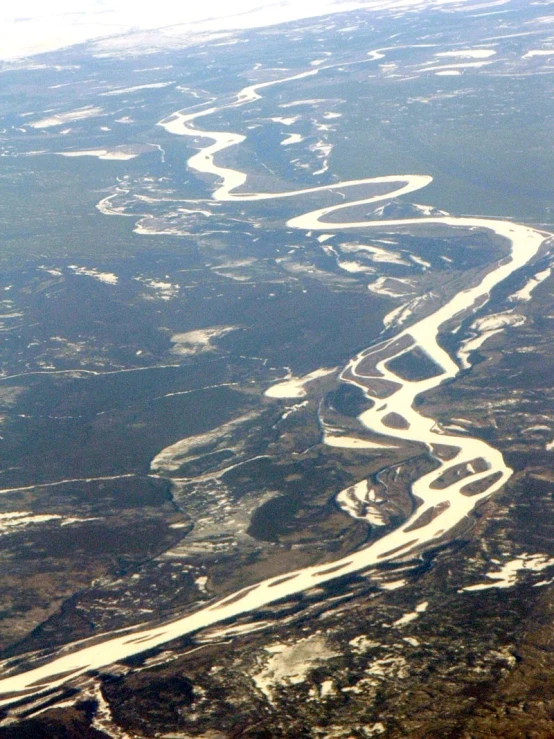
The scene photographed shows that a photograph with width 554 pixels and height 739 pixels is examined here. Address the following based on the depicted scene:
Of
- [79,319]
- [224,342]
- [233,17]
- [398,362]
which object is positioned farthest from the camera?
[233,17]

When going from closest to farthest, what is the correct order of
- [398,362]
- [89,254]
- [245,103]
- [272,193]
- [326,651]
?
1. [326,651]
2. [398,362]
3. [89,254]
4. [272,193]
5. [245,103]

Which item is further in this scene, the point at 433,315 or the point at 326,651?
the point at 433,315

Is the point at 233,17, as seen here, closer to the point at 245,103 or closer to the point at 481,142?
the point at 245,103

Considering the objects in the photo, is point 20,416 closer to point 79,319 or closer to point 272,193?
point 79,319

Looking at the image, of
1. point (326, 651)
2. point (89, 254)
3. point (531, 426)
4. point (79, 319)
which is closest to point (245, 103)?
point (89, 254)

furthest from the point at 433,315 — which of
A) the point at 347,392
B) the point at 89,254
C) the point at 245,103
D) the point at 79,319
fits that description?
the point at 245,103

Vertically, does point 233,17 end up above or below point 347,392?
above
